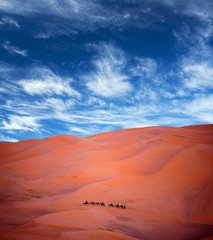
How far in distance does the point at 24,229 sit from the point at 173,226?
8.50ft

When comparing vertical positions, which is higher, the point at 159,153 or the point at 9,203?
the point at 159,153

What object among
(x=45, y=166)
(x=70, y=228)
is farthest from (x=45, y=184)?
(x=70, y=228)

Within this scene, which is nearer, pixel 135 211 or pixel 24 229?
pixel 24 229

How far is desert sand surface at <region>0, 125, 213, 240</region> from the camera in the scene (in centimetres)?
263

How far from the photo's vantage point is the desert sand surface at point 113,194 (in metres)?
2.63

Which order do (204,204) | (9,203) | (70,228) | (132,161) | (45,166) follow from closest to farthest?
(70,228), (9,203), (204,204), (132,161), (45,166)

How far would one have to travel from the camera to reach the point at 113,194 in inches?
195

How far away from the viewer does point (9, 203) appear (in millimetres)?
3873

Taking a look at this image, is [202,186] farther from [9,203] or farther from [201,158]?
[9,203]

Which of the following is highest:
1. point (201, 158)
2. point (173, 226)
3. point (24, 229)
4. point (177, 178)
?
point (201, 158)

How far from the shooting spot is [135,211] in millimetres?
3906

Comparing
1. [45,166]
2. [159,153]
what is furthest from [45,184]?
[159,153]

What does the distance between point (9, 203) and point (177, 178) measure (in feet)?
16.6

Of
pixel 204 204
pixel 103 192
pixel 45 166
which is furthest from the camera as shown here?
pixel 45 166
